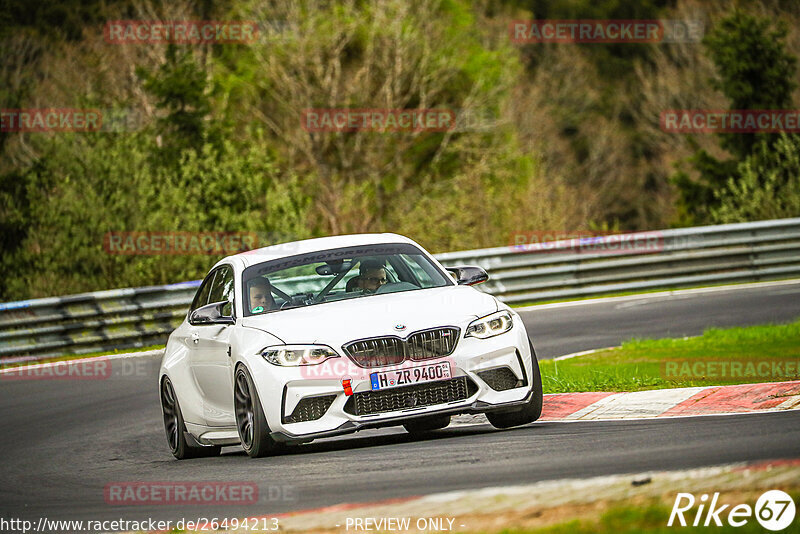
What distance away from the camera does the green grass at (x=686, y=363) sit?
11.3 m

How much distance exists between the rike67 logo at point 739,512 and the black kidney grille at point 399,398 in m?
3.29

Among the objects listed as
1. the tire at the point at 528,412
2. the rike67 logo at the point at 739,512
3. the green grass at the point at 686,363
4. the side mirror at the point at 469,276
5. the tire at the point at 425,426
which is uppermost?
the side mirror at the point at 469,276

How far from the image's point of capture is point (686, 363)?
12.6m

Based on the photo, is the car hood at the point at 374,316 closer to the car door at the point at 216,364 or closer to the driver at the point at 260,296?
the driver at the point at 260,296

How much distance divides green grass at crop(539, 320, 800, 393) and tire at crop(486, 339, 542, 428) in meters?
2.03

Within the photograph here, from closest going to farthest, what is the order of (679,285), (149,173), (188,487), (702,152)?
(188,487) → (679,285) → (149,173) → (702,152)

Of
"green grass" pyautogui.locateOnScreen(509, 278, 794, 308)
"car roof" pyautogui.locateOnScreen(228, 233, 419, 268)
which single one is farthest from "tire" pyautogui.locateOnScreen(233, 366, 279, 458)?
"green grass" pyautogui.locateOnScreen(509, 278, 794, 308)

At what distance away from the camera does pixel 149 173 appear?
85.7ft

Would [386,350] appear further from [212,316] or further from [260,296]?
[212,316]

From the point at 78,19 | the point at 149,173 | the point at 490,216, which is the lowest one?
the point at 490,216

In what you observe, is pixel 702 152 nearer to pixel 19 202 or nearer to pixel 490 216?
pixel 490 216

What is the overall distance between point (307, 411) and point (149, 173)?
1826cm

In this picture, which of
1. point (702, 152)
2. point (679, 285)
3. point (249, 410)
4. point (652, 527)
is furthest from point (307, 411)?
point (702, 152)

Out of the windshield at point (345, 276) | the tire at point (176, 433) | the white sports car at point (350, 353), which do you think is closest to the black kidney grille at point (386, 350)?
the white sports car at point (350, 353)
